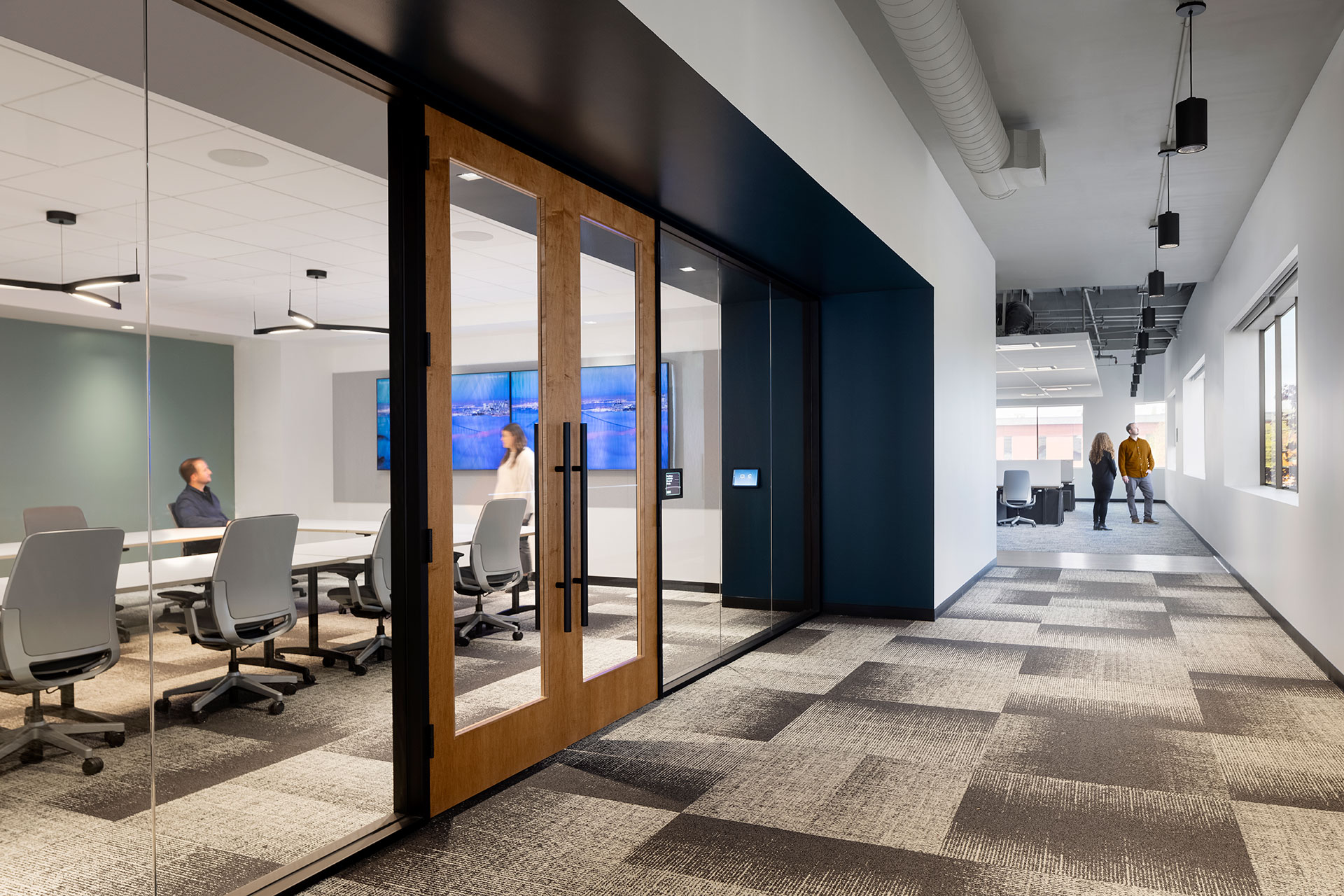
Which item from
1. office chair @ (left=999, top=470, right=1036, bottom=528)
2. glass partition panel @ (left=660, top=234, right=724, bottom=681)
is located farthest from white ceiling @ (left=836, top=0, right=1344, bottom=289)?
office chair @ (left=999, top=470, right=1036, bottom=528)

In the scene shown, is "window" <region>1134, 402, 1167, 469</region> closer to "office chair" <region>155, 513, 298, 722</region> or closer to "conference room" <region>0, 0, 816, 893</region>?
"conference room" <region>0, 0, 816, 893</region>

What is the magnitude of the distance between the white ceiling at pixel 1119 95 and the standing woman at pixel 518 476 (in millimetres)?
2603

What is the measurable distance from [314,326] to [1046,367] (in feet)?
50.9

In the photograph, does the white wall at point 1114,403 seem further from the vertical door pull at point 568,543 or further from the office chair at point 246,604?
the office chair at point 246,604

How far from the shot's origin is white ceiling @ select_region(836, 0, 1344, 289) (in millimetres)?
4508

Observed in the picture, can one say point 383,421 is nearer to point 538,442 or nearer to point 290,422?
point 290,422

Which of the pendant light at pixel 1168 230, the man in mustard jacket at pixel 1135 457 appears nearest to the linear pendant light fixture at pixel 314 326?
the pendant light at pixel 1168 230

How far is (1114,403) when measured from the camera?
23.7 meters

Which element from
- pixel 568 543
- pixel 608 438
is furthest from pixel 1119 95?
pixel 568 543

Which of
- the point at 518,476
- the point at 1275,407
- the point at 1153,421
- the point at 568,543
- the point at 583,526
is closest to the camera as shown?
the point at 518,476

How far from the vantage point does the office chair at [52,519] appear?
2.00 m

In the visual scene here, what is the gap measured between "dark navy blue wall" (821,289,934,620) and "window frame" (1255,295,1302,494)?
287 centimetres

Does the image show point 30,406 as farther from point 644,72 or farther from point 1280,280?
point 1280,280

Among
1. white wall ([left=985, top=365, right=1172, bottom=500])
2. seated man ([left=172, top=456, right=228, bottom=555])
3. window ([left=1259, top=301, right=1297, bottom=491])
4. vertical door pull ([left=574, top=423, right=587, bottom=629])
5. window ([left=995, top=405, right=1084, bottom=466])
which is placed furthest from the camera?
window ([left=995, top=405, right=1084, bottom=466])
